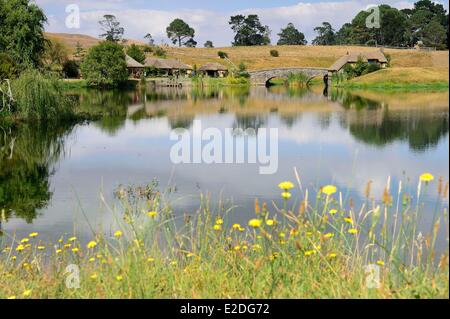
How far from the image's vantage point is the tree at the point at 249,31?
94.7m

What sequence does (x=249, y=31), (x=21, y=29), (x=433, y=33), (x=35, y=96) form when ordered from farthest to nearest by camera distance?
1. (x=249, y=31)
2. (x=433, y=33)
3. (x=21, y=29)
4. (x=35, y=96)

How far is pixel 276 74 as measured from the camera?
6388 centimetres

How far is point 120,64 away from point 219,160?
41.0m

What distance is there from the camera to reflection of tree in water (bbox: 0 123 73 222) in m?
10.3

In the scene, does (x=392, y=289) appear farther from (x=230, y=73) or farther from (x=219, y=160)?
(x=230, y=73)

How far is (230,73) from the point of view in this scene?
68.4m

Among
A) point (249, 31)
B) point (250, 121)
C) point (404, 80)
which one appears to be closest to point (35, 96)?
point (250, 121)

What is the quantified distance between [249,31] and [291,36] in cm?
825

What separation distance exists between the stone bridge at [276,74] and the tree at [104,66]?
15733mm

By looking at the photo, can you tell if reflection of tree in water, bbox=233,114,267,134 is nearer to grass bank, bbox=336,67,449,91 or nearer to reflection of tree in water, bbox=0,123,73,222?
reflection of tree in water, bbox=0,123,73,222

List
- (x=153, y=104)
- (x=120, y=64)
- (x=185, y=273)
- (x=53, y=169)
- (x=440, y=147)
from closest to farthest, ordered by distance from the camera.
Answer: (x=185, y=273), (x=53, y=169), (x=440, y=147), (x=153, y=104), (x=120, y=64)

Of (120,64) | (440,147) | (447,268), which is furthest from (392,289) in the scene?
(120,64)

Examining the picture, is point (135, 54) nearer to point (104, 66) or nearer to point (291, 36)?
point (104, 66)

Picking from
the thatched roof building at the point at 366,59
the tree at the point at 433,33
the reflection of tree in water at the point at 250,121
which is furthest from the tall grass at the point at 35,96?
the tree at the point at 433,33
